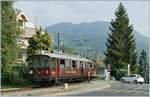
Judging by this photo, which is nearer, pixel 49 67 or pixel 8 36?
pixel 49 67

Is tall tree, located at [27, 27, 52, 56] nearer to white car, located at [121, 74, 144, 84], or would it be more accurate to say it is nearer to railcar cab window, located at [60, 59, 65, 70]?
white car, located at [121, 74, 144, 84]

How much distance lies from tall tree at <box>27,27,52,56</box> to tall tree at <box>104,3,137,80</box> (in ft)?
119

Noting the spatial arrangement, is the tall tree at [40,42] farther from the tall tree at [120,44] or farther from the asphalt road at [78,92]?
the tall tree at [120,44]

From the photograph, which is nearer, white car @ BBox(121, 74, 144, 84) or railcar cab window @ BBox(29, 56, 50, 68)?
railcar cab window @ BBox(29, 56, 50, 68)

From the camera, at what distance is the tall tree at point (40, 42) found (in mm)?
54812

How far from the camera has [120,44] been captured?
3634 inches

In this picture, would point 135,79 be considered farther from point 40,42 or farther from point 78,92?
point 78,92

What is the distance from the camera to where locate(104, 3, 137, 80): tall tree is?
9138cm

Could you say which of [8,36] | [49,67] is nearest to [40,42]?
[8,36]

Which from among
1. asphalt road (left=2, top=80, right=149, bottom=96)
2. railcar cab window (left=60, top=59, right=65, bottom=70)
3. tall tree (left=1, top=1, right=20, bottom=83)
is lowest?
asphalt road (left=2, top=80, right=149, bottom=96)

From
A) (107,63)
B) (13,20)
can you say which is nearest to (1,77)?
(13,20)

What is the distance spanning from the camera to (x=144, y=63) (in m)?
132

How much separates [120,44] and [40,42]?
39181 mm

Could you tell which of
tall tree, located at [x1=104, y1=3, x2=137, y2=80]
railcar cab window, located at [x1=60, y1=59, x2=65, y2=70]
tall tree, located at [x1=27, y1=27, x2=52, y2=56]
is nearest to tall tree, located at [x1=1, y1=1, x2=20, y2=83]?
railcar cab window, located at [x1=60, y1=59, x2=65, y2=70]
